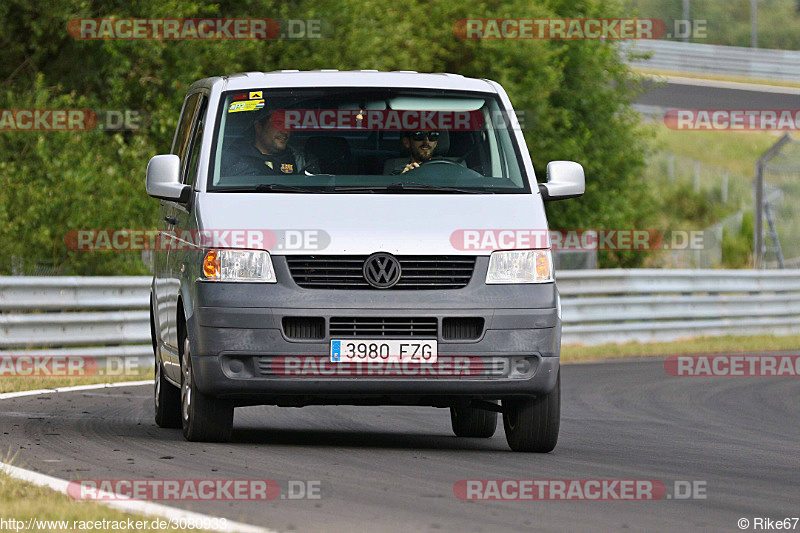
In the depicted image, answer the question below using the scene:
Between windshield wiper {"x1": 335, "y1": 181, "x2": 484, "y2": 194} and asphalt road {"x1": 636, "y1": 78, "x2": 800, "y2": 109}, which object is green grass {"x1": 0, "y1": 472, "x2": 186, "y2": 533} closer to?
windshield wiper {"x1": 335, "y1": 181, "x2": 484, "y2": 194}

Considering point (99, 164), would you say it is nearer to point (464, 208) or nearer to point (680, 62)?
point (464, 208)

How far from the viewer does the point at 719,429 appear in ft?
38.3

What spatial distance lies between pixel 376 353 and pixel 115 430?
2386mm

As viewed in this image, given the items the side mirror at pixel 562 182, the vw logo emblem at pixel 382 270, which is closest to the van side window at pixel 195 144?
the vw logo emblem at pixel 382 270

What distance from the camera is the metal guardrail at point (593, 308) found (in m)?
Answer: 16.3

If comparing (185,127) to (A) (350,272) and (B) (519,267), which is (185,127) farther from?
(B) (519,267)

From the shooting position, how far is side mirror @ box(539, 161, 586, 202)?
9.77 meters

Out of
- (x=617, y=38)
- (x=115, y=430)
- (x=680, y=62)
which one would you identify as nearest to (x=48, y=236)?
(x=115, y=430)

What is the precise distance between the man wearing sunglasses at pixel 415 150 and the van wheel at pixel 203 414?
Answer: 1590 millimetres

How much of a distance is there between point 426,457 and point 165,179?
2293mm

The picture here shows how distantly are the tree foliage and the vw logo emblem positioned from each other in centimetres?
1178

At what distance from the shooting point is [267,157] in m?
9.69

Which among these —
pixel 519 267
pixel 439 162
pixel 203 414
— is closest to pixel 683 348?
pixel 439 162

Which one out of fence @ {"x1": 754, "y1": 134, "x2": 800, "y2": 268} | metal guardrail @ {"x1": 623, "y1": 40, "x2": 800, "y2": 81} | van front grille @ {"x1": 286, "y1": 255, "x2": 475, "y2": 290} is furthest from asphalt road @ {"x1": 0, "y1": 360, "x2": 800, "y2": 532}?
metal guardrail @ {"x1": 623, "y1": 40, "x2": 800, "y2": 81}
